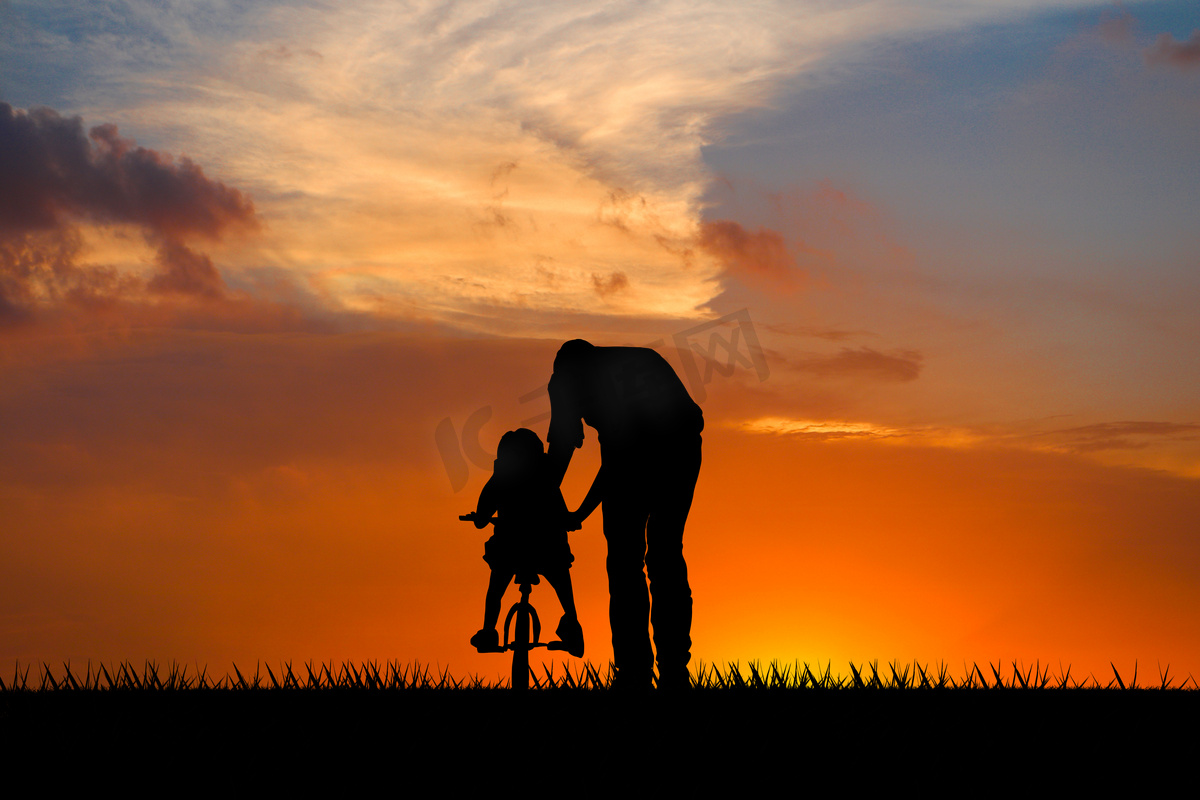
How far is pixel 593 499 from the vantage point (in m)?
7.81

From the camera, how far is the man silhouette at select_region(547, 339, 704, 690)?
298 inches

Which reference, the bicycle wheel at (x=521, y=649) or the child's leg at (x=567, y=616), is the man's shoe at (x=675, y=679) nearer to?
the child's leg at (x=567, y=616)

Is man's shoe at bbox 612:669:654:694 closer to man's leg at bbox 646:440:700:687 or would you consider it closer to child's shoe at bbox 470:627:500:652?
man's leg at bbox 646:440:700:687

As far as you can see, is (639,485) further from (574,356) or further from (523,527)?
(574,356)

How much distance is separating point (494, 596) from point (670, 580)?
1.36 m

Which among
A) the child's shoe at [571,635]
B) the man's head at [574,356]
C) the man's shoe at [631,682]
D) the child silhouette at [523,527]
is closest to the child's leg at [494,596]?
the child silhouette at [523,527]

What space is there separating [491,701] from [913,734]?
9.27 feet

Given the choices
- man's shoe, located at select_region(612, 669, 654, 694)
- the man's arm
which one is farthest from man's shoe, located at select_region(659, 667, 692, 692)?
the man's arm

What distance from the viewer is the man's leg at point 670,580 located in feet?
25.0

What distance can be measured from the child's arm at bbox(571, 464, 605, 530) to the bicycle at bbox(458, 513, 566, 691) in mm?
591

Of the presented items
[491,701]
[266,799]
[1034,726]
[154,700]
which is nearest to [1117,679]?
[1034,726]

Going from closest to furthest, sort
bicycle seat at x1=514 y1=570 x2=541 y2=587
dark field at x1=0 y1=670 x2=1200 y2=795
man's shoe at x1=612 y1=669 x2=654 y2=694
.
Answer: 1. dark field at x1=0 y1=670 x2=1200 y2=795
2. man's shoe at x1=612 y1=669 x2=654 y2=694
3. bicycle seat at x1=514 y1=570 x2=541 y2=587

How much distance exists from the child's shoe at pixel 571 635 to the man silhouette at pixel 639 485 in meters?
0.27

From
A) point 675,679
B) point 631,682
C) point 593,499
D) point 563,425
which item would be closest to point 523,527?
point 593,499
